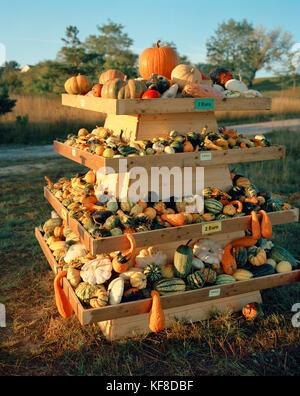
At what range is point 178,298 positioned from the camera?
368cm

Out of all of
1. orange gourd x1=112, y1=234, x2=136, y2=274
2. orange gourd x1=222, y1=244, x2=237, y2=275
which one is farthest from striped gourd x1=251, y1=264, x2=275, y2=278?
orange gourd x1=112, y1=234, x2=136, y2=274

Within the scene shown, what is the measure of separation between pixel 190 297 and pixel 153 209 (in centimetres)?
93

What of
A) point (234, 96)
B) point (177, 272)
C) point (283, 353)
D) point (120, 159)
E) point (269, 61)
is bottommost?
point (283, 353)

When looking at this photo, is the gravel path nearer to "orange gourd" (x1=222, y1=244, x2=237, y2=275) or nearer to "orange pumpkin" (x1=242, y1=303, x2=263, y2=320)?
"orange gourd" (x1=222, y1=244, x2=237, y2=275)

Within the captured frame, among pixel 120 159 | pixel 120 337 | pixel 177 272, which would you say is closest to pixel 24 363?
pixel 120 337

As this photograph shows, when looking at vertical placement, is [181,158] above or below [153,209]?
above

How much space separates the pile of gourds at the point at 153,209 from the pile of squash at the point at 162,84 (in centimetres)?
103

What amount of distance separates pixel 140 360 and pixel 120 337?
1.25ft

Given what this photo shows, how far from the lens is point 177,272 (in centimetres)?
392

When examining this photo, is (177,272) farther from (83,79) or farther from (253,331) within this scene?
(83,79)

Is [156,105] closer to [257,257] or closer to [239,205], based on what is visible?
[239,205]

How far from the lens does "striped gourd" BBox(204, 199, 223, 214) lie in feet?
13.3

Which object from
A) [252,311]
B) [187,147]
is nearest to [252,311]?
[252,311]

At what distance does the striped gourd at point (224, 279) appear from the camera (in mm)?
3990
